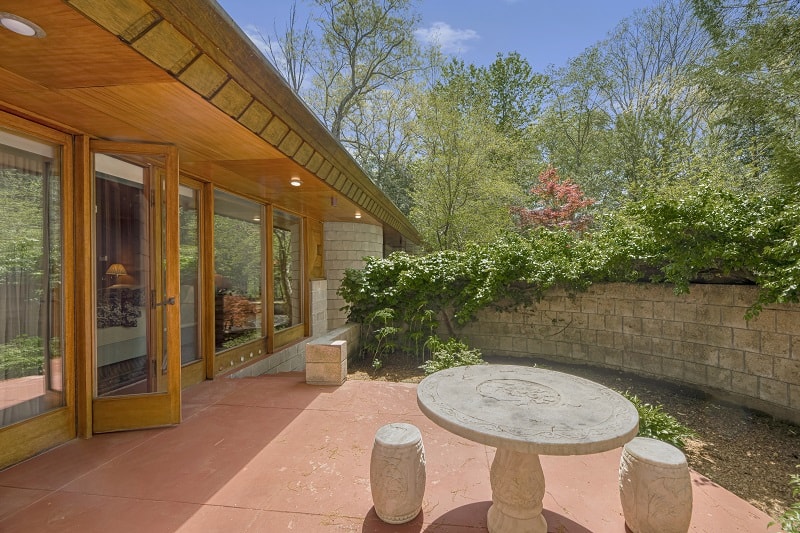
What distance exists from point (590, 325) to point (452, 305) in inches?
82.8

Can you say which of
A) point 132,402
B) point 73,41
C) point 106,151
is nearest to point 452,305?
point 132,402

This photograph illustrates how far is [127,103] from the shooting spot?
1989mm

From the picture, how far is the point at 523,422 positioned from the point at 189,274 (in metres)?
3.59

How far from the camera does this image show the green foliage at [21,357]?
217 cm

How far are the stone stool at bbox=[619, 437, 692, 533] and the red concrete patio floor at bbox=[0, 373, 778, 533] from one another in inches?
7.6

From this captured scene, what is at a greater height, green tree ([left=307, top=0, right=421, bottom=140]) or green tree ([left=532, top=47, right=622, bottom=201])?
green tree ([left=307, top=0, right=421, bottom=140])

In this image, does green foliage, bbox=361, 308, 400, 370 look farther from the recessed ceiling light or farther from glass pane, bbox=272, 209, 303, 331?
the recessed ceiling light

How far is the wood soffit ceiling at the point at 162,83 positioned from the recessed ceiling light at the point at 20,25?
0.03 metres

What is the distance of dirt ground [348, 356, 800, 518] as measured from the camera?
109 inches

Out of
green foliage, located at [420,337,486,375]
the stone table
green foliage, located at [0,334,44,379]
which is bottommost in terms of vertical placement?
green foliage, located at [420,337,486,375]

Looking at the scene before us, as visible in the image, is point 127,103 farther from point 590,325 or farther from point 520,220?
point 520,220

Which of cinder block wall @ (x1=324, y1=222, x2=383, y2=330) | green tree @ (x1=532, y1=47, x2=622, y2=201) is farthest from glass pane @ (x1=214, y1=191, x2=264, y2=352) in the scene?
green tree @ (x1=532, y1=47, x2=622, y2=201)

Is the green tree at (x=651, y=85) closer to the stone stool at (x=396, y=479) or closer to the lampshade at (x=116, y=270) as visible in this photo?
the stone stool at (x=396, y=479)

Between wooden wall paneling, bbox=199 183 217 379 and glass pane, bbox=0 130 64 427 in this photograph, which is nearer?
glass pane, bbox=0 130 64 427
